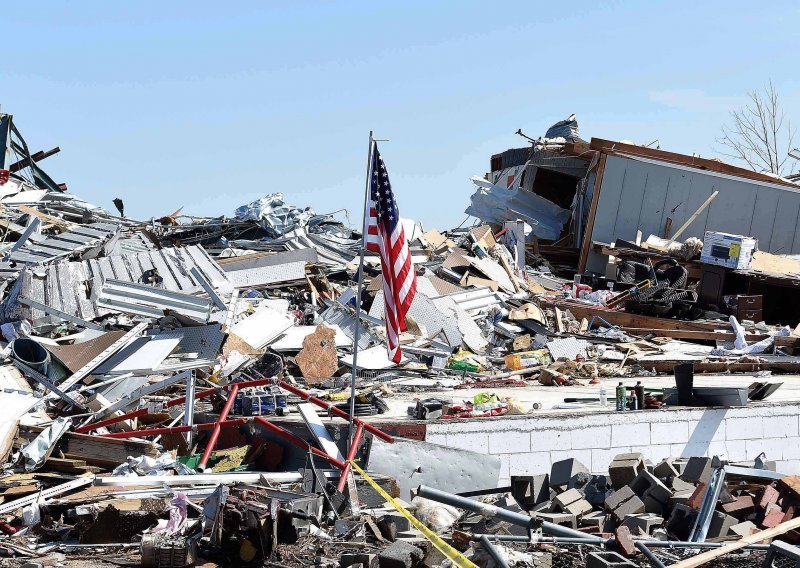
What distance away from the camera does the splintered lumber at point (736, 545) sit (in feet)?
24.4

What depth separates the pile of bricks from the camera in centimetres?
919

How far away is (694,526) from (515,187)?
1928 cm

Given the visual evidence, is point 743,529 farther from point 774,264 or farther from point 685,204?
point 685,204

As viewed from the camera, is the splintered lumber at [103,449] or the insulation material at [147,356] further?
the insulation material at [147,356]

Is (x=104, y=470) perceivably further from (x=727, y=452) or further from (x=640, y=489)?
(x=727, y=452)

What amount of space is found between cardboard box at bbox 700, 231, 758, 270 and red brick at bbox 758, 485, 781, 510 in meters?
11.9

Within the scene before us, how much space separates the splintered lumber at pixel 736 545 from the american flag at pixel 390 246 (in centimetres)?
A: 343

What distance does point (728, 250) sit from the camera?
69.1 feet

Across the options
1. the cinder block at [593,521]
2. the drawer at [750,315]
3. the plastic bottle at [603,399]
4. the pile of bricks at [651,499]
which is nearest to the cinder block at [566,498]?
the pile of bricks at [651,499]

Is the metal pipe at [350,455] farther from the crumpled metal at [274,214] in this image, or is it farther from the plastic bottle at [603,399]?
the crumpled metal at [274,214]

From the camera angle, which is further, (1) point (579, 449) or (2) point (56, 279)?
(2) point (56, 279)

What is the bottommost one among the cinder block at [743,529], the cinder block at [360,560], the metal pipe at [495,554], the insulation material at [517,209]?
the cinder block at [360,560]

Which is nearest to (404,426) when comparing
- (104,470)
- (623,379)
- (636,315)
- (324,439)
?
(324,439)

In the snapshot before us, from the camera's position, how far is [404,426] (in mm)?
11539
